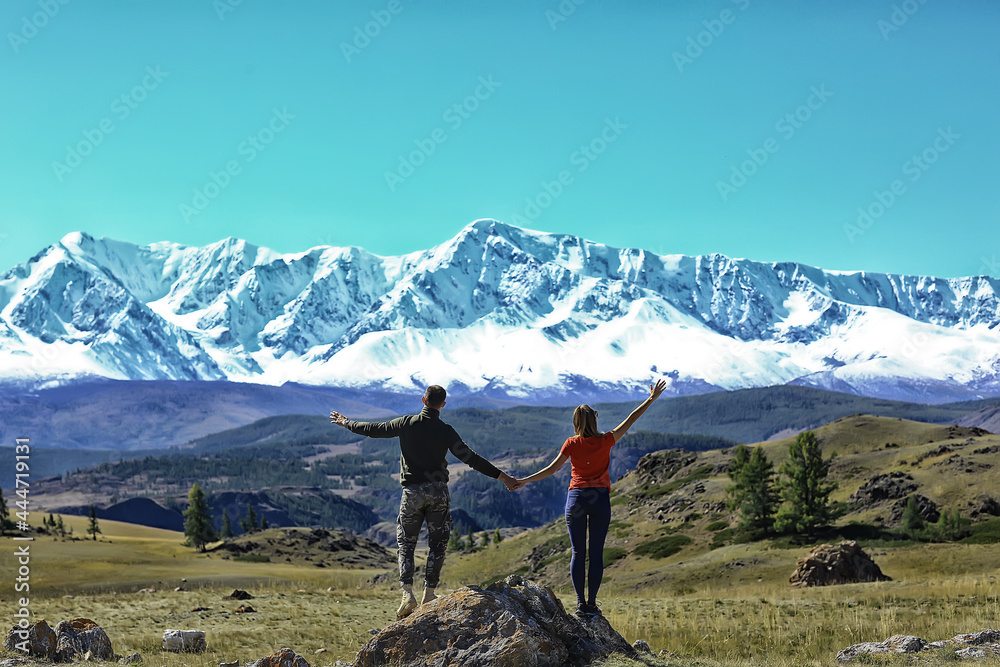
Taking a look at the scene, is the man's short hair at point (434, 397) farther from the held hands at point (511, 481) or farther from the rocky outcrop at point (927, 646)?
the rocky outcrop at point (927, 646)

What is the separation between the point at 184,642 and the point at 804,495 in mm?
56291

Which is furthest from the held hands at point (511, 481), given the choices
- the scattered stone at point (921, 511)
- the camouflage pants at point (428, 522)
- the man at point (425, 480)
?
the scattered stone at point (921, 511)

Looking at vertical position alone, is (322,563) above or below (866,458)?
below

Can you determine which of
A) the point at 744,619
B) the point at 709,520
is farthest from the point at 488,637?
the point at 709,520

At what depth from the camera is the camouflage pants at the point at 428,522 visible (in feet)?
49.0

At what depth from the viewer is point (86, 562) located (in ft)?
304

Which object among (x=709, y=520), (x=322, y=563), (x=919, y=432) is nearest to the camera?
(x=709, y=520)

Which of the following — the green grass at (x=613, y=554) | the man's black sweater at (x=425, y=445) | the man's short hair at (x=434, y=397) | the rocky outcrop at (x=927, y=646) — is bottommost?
the green grass at (x=613, y=554)

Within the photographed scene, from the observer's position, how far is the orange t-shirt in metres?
14.4

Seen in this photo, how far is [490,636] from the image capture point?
1270 cm

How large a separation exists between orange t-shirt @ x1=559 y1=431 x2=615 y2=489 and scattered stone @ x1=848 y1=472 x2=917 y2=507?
60.0 meters

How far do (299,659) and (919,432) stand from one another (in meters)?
111

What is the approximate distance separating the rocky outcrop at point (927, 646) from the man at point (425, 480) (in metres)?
6.60

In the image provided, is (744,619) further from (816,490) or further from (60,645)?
(816,490)
